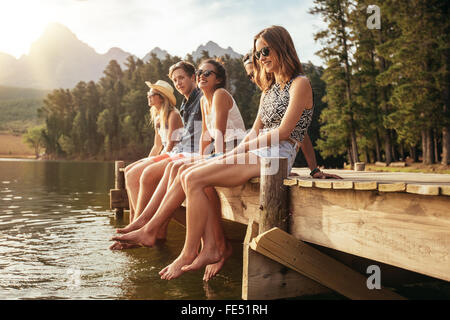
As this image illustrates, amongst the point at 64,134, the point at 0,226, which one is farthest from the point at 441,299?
the point at 64,134

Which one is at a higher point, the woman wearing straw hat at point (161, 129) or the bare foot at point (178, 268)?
the woman wearing straw hat at point (161, 129)

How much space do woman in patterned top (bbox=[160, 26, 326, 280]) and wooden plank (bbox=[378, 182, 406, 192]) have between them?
116cm

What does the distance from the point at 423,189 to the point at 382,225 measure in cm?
A: 48

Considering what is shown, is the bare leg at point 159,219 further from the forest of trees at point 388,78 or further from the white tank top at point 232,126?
the forest of trees at point 388,78

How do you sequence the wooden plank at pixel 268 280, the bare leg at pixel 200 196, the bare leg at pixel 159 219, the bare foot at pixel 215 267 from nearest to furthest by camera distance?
the wooden plank at pixel 268 280
the bare leg at pixel 200 196
the bare foot at pixel 215 267
the bare leg at pixel 159 219

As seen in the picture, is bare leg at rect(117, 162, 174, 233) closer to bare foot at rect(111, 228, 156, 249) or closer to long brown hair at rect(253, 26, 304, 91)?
bare foot at rect(111, 228, 156, 249)

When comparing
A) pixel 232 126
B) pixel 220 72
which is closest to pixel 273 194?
pixel 232 126

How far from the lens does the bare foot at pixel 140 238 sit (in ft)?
14.1

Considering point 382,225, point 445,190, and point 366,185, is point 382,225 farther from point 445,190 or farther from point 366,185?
point 445,190

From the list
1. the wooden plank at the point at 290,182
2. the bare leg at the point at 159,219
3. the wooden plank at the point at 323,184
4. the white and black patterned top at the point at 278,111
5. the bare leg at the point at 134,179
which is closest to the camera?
the wooden plank at the point at 323,184

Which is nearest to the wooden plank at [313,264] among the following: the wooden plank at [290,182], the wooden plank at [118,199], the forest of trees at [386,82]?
the wooden plank at [290,182]

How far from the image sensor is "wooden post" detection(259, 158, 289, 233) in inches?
137

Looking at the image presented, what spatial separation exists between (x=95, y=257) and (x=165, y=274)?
192 cm

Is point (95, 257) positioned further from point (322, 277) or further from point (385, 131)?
point (385, 131)
